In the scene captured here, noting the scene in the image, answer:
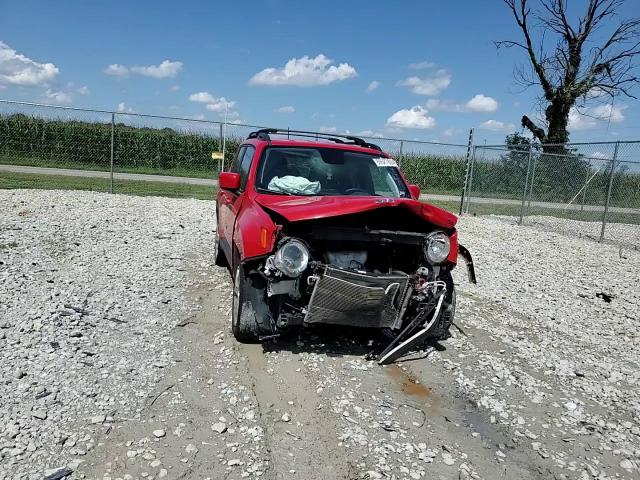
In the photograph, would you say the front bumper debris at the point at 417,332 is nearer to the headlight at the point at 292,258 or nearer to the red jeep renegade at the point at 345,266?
the red jeep renegade at the point at 345,266

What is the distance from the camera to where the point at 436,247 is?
4.36 meters

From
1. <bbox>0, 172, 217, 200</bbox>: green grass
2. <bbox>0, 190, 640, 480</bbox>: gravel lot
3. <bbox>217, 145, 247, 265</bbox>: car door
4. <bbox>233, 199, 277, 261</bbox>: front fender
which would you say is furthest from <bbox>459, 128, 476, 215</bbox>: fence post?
<bbox>233, 199, 277, 261</bbox>: front fender

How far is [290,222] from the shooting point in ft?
13.4

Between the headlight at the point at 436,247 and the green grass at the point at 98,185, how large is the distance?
1265 centimetres

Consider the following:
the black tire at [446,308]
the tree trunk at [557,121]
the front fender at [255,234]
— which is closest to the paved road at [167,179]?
the tree trunk at [557,121]

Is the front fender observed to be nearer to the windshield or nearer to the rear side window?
the windshield

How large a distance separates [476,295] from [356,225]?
11.4 feet

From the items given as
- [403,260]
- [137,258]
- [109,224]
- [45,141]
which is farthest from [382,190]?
[45,141]

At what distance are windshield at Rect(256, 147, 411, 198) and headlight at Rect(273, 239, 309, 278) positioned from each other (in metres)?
1.14

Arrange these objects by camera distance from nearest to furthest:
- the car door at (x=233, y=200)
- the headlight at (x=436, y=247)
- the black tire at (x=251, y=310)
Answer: the black tire at (x=251, y=310) → the headlight at (x=436, y=247) → the car door at (x=233, y=200)

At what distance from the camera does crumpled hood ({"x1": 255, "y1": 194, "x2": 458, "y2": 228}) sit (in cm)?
395

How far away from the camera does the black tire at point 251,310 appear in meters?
4.23

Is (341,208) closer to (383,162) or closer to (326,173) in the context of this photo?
(326,173)

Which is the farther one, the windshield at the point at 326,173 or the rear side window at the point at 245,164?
the rear side window at the point at 245,164
